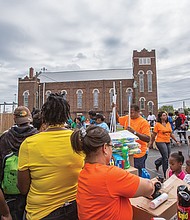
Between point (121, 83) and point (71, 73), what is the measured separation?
13.8 metres

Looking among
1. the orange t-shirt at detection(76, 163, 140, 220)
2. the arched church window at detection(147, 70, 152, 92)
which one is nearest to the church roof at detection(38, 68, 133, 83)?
the arched church window at detection(147, 70, 152, 92)

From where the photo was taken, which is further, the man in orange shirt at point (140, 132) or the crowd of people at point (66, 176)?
the man in orange shirt at point (140, 132)

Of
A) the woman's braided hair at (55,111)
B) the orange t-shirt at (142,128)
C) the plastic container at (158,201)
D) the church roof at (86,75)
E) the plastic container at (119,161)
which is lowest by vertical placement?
the plastic container at (158,201)

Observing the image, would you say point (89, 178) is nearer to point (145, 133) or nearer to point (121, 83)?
point (145, 133)

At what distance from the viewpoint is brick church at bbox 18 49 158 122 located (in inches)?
1572

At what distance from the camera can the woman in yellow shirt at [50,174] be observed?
1562mm

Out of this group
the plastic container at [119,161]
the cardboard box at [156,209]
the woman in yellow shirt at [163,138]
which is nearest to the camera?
the cardboard box at [156,209]

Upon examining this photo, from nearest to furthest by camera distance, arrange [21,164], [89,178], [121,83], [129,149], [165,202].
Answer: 1. [89,178]
2. [21,164]
3. [165,202]
4. [129,149]
5. [121,83]

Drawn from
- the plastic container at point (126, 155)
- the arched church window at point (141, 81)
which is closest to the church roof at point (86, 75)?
the arched church window at point (141, 81)

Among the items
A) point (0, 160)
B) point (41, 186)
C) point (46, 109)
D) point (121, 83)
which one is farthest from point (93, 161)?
point (121, 83)

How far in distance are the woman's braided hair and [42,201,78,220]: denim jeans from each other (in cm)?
70

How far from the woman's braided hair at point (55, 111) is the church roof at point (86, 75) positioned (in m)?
43.9

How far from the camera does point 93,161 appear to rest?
1456 mm

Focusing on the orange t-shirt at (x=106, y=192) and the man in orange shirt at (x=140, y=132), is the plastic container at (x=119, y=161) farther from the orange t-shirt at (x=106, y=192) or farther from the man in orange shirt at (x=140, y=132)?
the orange t-shirt at (x=106, y=192)
